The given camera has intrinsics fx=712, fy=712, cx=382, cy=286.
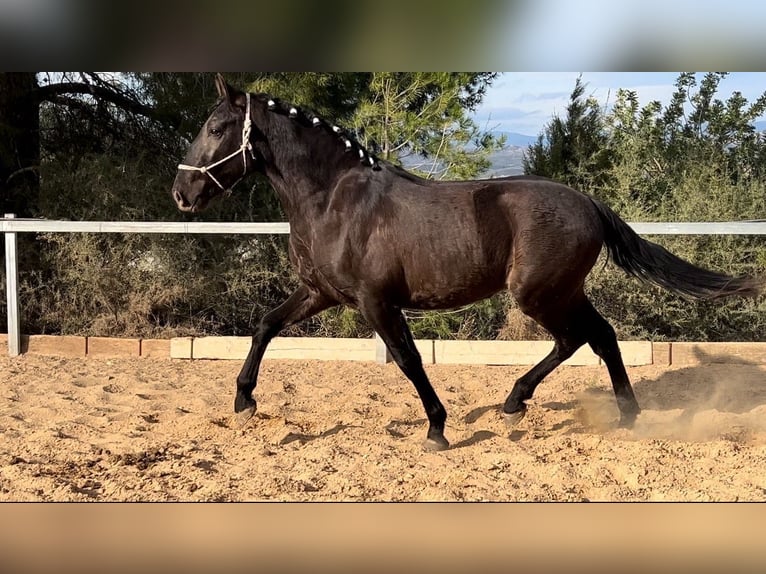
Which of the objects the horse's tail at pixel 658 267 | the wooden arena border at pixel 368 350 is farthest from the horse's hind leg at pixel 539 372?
the wooden arena border at pixel 368 350

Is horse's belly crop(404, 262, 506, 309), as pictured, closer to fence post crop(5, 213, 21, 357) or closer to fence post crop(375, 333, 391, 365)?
fence post crop(375, 333, 391, 365)

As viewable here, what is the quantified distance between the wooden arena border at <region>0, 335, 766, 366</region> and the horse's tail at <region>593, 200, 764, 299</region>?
211 centimetres

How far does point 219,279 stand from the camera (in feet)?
24.8

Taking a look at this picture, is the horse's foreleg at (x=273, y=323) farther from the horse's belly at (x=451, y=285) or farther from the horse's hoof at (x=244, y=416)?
the horse's belly at (x=451, y=285)

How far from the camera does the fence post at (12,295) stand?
21.6 feet

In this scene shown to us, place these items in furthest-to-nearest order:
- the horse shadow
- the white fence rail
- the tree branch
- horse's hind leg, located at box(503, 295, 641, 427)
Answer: the tree branch < the white fence rail < the horse shadow < horse's hind leg, located at box(503, 295, 641, 427)

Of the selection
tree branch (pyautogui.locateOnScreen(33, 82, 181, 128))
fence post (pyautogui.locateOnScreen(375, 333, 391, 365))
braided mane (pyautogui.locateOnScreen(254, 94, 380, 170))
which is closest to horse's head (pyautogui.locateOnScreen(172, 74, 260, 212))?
braided mane (pyautogui.locateOnScreen(254, 94, 380, 170))

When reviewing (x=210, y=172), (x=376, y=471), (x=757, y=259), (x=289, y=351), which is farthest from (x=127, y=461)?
(x=757, y=259)

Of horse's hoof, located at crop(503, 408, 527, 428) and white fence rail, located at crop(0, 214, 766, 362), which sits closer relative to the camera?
horse's hoof, located at crop(503, 408, 527, 428)

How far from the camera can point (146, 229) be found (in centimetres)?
653

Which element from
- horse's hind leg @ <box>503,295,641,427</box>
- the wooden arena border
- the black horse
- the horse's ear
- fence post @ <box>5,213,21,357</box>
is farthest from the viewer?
fence post @ <box>5,213,21,357</box>

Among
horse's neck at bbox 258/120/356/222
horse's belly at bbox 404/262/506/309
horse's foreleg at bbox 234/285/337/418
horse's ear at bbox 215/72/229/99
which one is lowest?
horse's foreleg at bbox 234/285/337/418

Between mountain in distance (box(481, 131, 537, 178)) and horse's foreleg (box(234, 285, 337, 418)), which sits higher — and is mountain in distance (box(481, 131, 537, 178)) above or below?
above

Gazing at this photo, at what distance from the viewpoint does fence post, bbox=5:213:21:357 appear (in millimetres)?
6582
